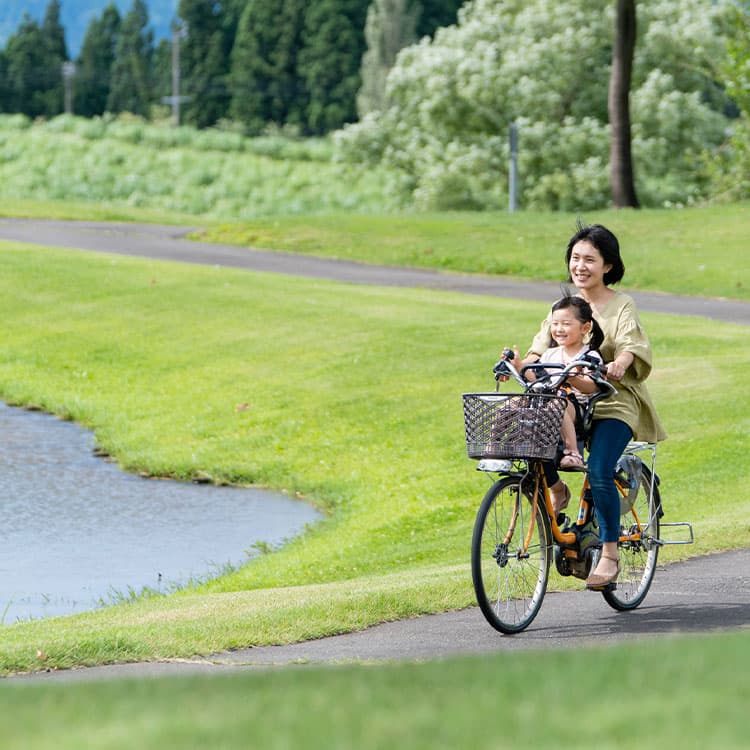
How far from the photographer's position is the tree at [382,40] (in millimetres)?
86062

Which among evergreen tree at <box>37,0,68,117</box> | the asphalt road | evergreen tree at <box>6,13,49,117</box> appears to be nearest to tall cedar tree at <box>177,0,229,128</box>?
evergreen tree at <box>37,0,68,117</box>

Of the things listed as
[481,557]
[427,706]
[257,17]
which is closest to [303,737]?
[427,706]

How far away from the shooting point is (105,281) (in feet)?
85.0

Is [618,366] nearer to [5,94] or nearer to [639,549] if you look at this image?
[639,549]

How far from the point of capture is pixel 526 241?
104 feet

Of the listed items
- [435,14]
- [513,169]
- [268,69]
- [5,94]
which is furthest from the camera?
[5,94]

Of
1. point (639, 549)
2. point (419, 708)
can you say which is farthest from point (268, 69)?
point (419, 708)

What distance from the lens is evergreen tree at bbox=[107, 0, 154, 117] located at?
10831cm

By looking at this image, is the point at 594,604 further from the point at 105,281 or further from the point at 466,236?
the point at 466,236

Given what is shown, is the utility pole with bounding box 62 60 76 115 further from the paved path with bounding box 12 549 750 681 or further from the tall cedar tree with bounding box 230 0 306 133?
the paved path with bounding box 12 549 750 681

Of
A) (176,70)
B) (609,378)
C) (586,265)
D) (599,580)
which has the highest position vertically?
(176,70)

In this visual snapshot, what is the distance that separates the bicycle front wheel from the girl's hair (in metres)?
0.84

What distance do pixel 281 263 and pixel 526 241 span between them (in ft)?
18.3

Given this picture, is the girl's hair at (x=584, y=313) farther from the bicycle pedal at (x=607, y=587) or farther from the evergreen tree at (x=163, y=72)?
the evergreen tree at (x=163, y=72)
